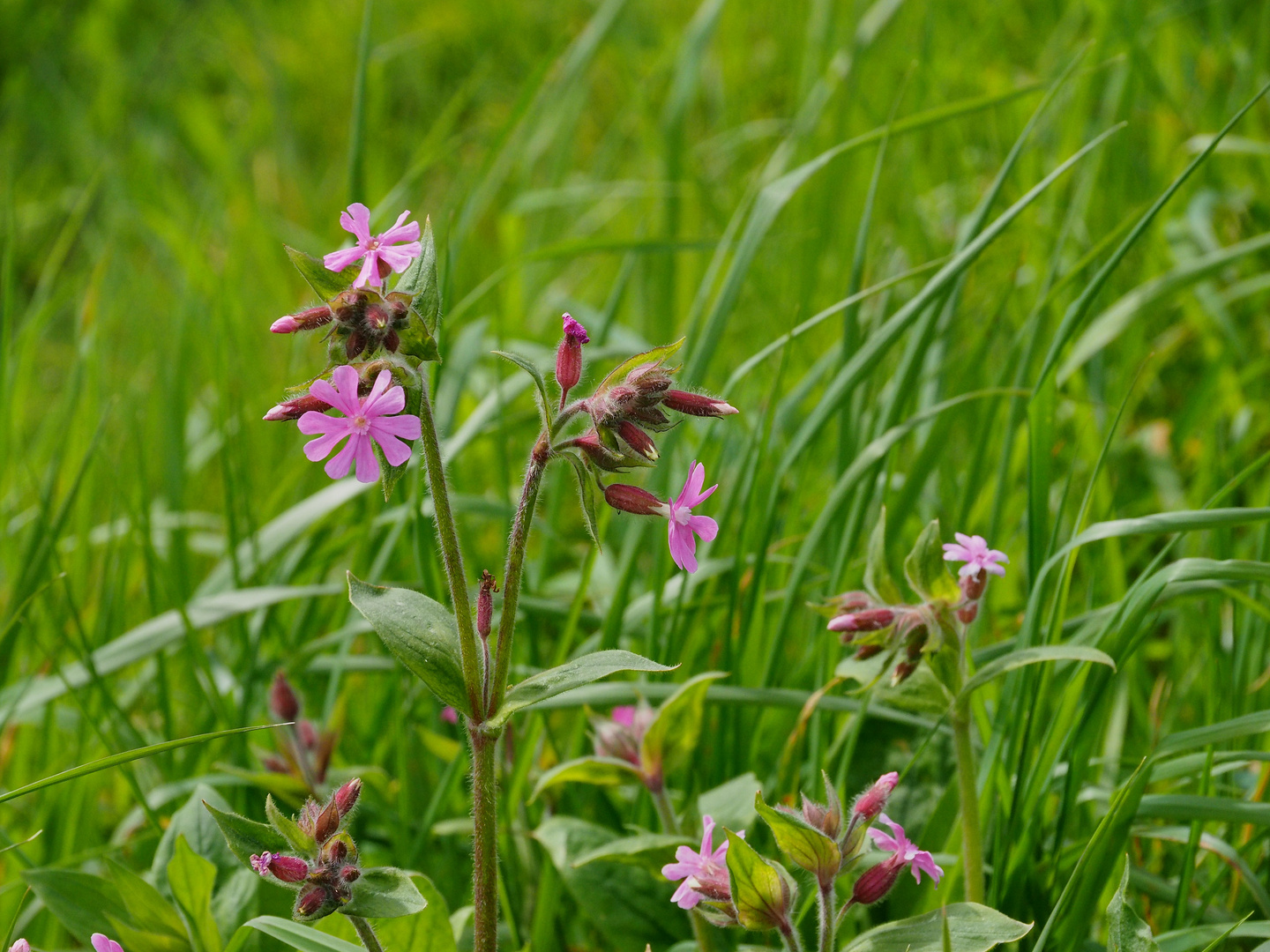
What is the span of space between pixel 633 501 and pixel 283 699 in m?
0.85

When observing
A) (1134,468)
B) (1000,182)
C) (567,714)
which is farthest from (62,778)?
(1134,468)

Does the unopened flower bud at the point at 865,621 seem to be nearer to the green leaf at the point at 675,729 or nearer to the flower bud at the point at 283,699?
the green leaf at the point at 675,729

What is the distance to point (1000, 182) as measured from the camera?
5.99ft

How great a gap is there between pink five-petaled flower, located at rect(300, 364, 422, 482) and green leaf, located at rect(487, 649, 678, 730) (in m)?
0.29

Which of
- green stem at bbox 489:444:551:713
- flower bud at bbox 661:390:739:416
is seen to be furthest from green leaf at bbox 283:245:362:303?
flower bud at bbox 661:390:739:416

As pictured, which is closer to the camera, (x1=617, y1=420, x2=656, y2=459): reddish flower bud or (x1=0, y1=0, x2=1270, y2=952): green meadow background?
(x1=617, y1=420, x2=656, y2=459): reddish flower bud

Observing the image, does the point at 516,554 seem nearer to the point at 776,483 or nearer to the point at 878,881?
the point at 878,881

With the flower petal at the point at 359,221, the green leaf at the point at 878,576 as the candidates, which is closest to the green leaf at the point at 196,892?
the flower petal at the point at 359,221

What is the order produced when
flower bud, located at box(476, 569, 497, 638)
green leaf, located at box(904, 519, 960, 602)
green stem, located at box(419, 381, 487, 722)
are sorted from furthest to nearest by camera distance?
1. green leaf, located at box(904, 519, 960, 602)
2. flower bud, located at box(476, 569, 497, 638)
3. green stem, located at box(419, 381, 487, 722)

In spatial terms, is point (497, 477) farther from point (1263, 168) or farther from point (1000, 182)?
point (1263, 168)

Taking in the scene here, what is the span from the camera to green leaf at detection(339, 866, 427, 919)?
116 centimetres

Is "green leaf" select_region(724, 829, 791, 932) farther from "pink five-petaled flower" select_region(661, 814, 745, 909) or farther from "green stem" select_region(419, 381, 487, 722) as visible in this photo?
"green stem" select_region(419, 381, 487, 722)

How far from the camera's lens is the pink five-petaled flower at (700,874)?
1.24 meters

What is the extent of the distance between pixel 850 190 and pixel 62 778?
2915 mm
